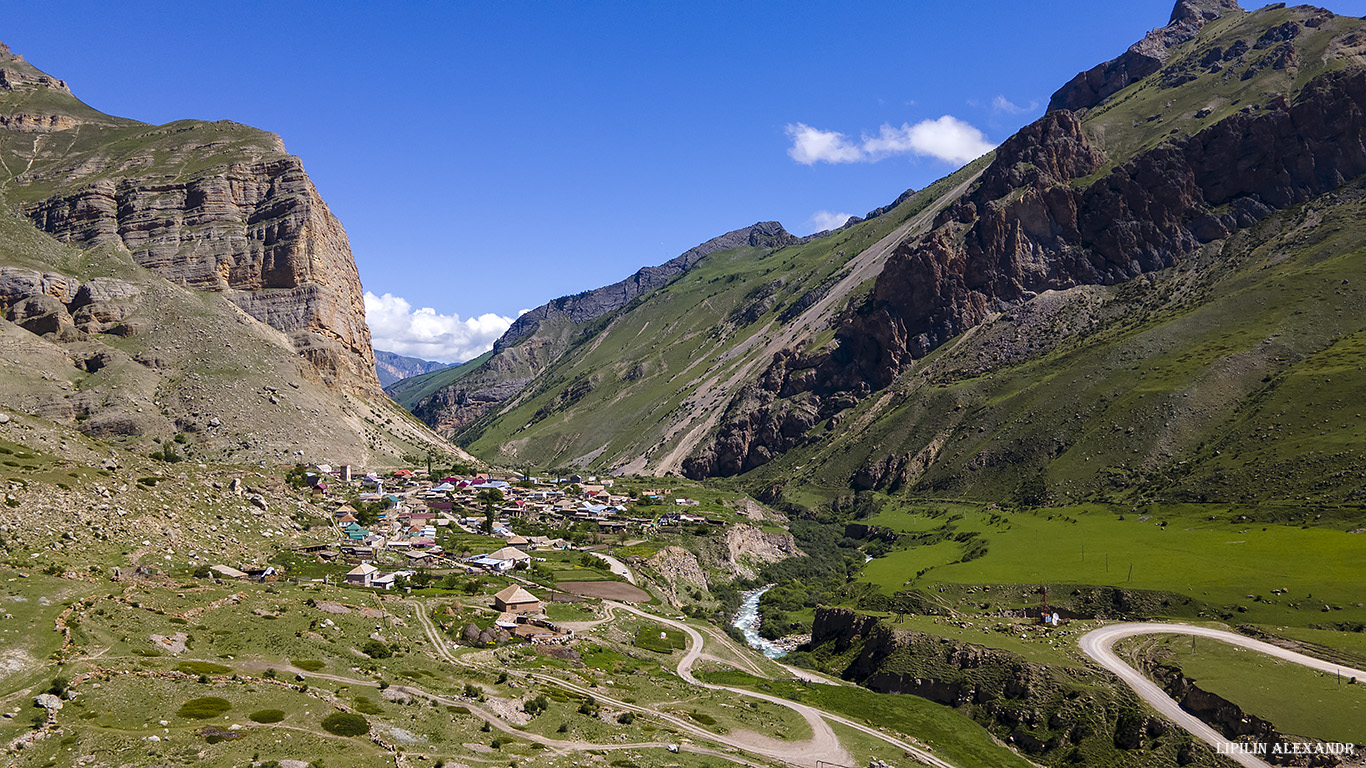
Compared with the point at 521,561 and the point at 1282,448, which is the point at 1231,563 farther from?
the point at 521,561

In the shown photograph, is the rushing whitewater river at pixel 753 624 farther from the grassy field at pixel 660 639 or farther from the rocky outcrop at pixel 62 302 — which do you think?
the rocky outcrop at pixel 62 302

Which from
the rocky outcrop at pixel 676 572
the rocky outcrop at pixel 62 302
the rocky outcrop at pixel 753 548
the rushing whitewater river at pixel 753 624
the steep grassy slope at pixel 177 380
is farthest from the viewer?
the rocky outcrop at pixel 753 548

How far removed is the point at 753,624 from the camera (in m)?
105

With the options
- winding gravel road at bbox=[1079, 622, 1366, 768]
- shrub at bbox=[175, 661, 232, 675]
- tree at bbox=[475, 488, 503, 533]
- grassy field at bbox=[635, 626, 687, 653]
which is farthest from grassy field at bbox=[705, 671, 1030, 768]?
tree at bbox=[475, 488, 503, 533]

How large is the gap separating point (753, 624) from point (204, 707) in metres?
79.0

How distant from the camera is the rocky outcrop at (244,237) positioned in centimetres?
15574

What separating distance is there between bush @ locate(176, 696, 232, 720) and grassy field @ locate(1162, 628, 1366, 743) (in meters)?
62.6

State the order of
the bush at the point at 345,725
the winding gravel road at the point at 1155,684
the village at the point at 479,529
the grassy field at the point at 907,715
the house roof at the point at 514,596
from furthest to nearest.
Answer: the village at the point at 479,529, the house roof at the point at 514,596, the grassy field at the point at 907,715, the winding gravel road at the point at 1155,684, the bush at the point at 345,725

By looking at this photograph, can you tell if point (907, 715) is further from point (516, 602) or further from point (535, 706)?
point (516, 602)

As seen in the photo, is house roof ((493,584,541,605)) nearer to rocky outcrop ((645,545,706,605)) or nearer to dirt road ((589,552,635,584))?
dirt road ((589,552,635,584))

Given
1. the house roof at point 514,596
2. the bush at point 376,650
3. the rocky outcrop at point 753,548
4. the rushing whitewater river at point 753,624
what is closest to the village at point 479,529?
the house roof at point 514,596

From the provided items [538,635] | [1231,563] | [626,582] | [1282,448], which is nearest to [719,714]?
[538,635]

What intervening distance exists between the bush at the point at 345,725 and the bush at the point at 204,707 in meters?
4.39

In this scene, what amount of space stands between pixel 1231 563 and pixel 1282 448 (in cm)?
3750
